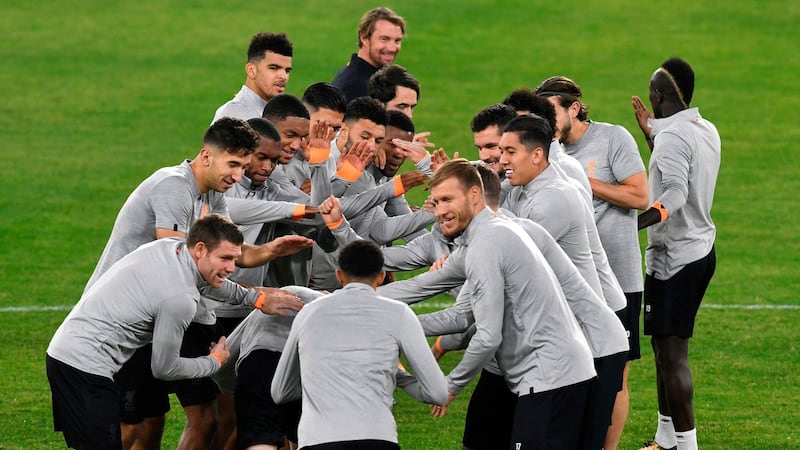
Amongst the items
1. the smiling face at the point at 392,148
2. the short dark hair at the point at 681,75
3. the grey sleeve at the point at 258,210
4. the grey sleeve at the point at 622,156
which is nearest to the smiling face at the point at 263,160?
the grey sleeve at the point at 258,210

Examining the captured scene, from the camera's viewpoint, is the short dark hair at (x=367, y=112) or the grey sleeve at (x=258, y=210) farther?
the short dark hair at (x=367, y=112)

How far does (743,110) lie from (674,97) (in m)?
15.0

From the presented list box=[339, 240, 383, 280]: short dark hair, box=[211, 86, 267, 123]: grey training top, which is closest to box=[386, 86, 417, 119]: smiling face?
box=[211, 86, 267, 123]: grey training top

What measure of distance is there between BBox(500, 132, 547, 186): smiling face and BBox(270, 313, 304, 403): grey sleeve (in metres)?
1.67

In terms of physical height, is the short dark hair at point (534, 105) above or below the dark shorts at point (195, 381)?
above

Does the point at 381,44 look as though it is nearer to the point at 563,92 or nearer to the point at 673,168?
the point at 563,92

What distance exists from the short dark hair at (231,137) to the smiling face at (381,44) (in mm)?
4225

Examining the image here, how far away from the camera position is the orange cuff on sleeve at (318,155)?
827cm

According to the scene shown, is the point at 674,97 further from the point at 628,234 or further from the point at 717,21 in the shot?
the point at 717,21

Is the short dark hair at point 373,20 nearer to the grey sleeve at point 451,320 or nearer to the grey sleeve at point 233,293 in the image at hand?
the grey sleeve at point 233,293

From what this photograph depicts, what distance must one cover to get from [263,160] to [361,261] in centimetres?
183

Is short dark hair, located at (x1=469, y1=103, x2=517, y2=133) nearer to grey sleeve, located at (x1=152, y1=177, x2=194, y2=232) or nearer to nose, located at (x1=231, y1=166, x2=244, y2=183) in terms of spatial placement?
nose, located at (x1=231, y1=166, x2=244, y2=183)

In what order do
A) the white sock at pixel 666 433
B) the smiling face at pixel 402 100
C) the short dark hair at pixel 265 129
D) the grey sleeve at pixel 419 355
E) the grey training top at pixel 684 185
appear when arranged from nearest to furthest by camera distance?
the grey sleeve at pixel 419 355 < the short dark hair at pixel 265 129 < the grey training top at pixel 684 185 < the white sock at pixel 666 433 < the smiling face at pixel 402 100

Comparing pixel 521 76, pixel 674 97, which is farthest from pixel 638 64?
pixel 674 97
